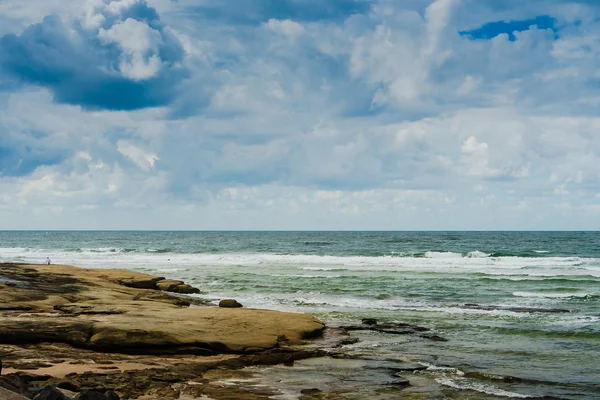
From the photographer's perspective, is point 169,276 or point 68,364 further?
point 169,276

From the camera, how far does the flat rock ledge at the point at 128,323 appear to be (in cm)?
1418

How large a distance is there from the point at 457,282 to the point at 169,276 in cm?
1863

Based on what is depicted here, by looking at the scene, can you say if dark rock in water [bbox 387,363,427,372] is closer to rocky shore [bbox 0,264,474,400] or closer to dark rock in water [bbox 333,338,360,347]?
rocky shore [bbox 0,264,474,400]

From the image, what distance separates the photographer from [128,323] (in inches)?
592

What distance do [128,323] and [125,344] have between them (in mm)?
1053

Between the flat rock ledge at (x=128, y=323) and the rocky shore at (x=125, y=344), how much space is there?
23mm

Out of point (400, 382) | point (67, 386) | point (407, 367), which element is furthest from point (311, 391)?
point (67, 386)

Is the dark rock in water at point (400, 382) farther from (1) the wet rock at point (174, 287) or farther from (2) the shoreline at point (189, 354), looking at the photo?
(1) the wet rock at point (174, 287)

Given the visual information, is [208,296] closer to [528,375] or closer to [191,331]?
[191,331]

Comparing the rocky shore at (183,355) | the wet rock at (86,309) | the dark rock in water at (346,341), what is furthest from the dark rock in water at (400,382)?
the wet rock at (86,309)

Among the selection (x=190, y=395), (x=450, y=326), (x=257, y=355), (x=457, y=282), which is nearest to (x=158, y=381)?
(x=190, y=395)

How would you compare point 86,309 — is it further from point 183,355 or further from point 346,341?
point 346,341

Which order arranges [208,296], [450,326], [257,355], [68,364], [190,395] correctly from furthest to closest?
[208,296] < [450,326] < [257,355] < [68,364] < [190,395]

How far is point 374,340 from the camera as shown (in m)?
17.4
